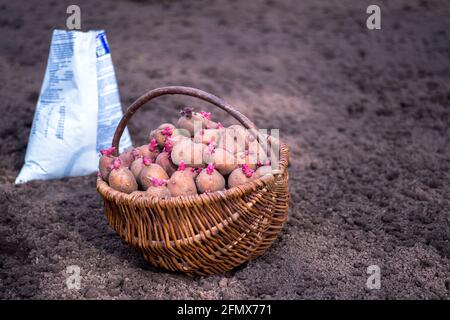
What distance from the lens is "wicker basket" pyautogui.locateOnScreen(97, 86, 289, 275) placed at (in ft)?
6.10

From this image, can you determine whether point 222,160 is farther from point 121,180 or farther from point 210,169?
point 121,180

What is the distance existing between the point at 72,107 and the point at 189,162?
1.13 m

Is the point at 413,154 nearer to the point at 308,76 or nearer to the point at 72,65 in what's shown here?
the point at 308,76

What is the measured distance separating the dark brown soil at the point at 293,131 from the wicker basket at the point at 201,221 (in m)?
0.14

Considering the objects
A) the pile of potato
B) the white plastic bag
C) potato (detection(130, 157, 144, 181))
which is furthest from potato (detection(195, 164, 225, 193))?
the white plastic bag

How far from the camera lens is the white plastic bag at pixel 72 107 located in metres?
2.84

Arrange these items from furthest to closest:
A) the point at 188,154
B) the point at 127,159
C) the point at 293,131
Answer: the point at 293,131 → the point at 127,159 → the point at 188,154

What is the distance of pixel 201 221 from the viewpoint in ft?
6.17

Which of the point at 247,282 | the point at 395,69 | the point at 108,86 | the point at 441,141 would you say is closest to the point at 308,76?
the point at 395,69

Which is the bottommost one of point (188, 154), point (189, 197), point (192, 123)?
point (189, 197)

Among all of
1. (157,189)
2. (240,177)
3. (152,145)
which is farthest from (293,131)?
(157,189)

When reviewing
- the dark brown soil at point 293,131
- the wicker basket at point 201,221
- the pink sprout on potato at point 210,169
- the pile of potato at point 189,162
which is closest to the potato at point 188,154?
the pile of potato at point 189,162

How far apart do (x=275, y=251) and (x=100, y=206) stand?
104cm

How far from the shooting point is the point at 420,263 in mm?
2211
